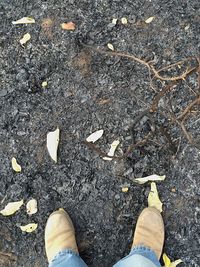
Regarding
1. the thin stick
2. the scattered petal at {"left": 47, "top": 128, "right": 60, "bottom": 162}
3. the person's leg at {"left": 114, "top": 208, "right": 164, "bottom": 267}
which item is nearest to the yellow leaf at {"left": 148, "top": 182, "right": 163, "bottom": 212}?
the person's leg at {"left": 114, "top": 208, "right": 164, "bottom": 267}

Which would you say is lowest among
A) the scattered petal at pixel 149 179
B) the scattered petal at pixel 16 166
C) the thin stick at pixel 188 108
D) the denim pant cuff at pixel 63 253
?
the denim pant cuff at pixel 63 253

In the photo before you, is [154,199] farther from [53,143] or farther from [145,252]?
[53,143]

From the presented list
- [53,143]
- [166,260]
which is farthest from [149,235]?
[53,143]

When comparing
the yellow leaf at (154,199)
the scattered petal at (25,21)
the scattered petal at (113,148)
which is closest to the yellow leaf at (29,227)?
the scattered petal at (113,148)

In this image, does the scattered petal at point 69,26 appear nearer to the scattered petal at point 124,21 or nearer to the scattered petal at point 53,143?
the scattered petal at point 124,21

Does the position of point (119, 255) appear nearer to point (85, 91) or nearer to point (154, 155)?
point (154, 155)

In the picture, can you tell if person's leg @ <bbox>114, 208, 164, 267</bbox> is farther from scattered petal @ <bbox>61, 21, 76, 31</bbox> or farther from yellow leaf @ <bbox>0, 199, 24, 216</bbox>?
scattered petal @ <bbox>61, 21, 76, 31</bbox>
